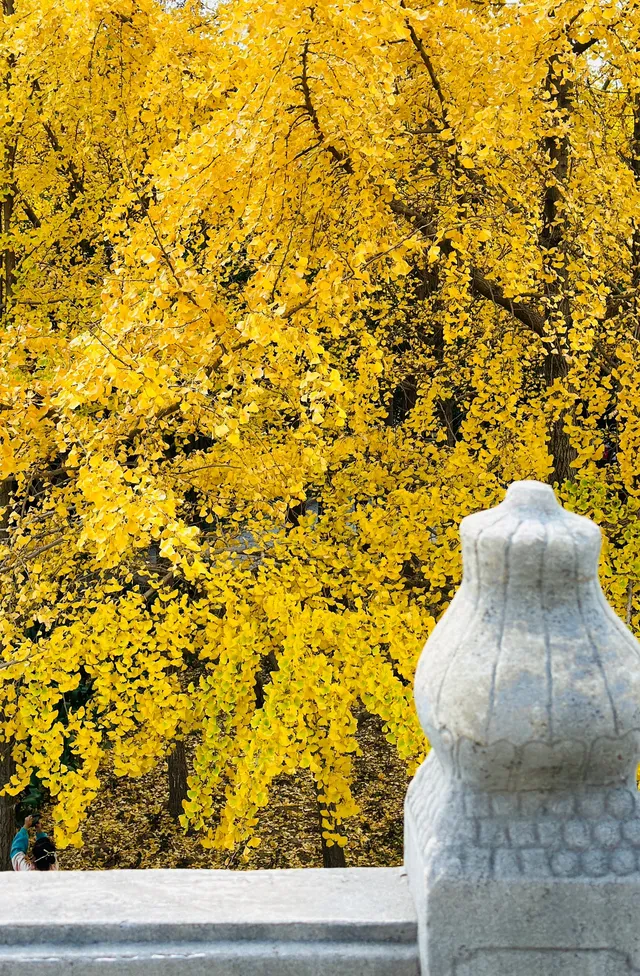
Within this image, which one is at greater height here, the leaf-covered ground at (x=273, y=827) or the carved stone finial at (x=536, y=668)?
the carved stone finial at (x=536, y=668)

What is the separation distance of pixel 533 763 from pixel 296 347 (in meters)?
2.82

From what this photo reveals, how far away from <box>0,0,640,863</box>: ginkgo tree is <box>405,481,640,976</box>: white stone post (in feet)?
6.86

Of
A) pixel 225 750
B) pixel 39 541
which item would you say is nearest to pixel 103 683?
pixel 225 750

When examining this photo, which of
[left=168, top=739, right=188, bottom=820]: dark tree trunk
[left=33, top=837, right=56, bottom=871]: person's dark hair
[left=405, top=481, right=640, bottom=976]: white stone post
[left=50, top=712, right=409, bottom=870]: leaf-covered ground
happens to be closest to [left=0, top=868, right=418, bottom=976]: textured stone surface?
[left=405, top=481, right=640, bottom=976]: white stone post

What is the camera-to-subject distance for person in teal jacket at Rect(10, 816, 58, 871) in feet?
21.4

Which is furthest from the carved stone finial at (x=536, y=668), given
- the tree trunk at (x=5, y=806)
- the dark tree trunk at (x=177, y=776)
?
the dark tree trunk at (x=177, y=776)

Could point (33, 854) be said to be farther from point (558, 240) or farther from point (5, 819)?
point (558, 240)

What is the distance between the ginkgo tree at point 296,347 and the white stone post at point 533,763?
209cm

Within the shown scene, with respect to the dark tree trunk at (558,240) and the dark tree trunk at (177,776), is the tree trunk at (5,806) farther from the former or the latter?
the dark tree trunk at (558,240)

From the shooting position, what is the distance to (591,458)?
19.7 ft

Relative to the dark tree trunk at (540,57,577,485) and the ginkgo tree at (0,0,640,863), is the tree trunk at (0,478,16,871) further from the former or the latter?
the dark tree trunk at (540,57,577,485)

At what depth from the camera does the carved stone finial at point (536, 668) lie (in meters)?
1.58

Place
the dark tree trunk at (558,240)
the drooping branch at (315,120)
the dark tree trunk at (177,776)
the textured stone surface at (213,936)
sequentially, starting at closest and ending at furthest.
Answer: the textured stone surface at (213,936), the drooping branch at (315,120), the dark tree trunk at (558,240), the dark tree trunk at (177,776)

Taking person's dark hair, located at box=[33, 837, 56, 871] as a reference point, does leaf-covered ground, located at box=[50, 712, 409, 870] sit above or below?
below
